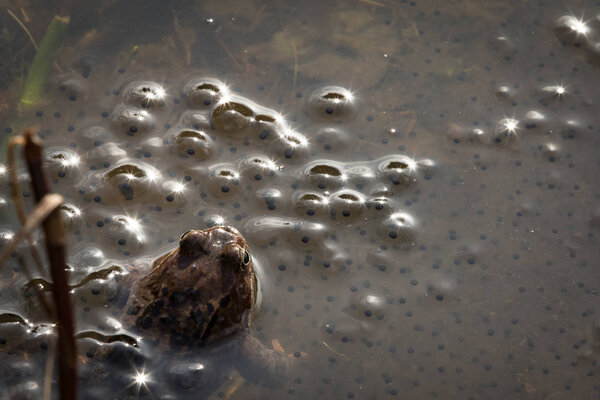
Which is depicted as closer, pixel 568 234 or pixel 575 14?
pixel 568 234

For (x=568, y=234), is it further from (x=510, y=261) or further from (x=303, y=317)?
(x=303, y=317)

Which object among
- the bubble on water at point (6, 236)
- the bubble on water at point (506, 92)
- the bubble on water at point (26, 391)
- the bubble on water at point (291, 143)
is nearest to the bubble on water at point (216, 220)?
the bubble on water at point (291, 143)

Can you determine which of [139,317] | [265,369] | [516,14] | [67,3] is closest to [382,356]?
[265,369]

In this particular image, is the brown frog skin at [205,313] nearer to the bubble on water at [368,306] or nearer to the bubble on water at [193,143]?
the bubble on water at [368,306]

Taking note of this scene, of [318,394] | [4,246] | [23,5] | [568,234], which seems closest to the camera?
[318,394]

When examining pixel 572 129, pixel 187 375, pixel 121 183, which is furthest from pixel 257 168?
pixel 572 129

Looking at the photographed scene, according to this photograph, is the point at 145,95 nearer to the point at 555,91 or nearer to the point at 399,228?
the point at 399,228
